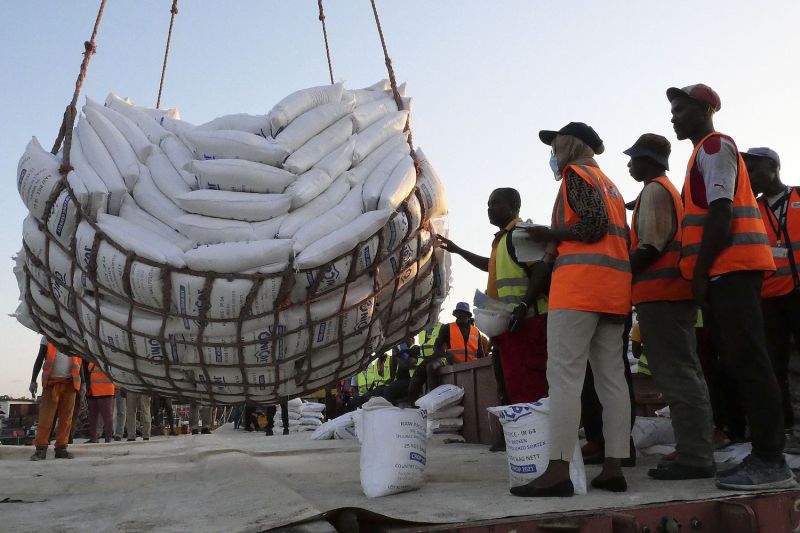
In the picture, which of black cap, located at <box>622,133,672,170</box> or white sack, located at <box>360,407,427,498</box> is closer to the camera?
white sack, located at <box>360,407,427,498</box>

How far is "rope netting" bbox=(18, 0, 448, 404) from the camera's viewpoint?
2.14m

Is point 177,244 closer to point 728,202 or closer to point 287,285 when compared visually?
point 287,285

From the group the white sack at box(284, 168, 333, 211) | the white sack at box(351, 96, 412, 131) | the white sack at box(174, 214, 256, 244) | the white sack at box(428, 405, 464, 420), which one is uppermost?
the white sack at box(351, 96, 412, 131)

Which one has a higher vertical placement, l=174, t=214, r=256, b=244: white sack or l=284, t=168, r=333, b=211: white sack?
l=284, t=168, r=333, b=211: white sack

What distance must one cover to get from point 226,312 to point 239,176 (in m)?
0.46

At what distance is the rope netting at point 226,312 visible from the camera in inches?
84.1

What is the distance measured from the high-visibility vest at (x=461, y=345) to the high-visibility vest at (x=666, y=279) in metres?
3.65

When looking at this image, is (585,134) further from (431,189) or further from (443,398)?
(443,398)

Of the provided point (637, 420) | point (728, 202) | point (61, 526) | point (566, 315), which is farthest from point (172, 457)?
point (728, 202)

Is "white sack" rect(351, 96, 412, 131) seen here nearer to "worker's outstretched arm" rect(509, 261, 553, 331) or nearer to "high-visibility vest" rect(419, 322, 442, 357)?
"worker's outstretched arm" rect(509, 261, 553, 331)

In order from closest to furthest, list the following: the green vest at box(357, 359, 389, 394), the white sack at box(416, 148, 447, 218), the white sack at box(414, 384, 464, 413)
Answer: the white sack at box(416, 148, 447, 218), the white sack at box(414, 384, 464, 413), the green vest at box(357, 359, 389, 394)

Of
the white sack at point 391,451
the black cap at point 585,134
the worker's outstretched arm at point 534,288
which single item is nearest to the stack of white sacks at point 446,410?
the worker's outstretched arm at point 534,288

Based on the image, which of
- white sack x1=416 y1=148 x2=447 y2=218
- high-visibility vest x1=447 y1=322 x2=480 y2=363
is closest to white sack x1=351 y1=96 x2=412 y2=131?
white sack x1=416 y1=148 x2=447 y2=218

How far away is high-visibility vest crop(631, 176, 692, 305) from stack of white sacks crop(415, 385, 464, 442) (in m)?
2.70
